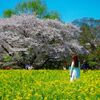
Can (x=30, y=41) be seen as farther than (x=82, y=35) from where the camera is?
No

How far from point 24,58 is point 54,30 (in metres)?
4.07

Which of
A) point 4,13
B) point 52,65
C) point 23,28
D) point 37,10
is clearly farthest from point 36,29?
point 4,13

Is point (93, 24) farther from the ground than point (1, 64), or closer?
farther from the ground

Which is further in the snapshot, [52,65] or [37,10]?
[37,10]

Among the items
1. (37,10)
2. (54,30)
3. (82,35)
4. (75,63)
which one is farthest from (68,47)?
(75,63)

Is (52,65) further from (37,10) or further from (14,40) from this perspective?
(37,10)

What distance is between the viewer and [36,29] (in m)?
46.0

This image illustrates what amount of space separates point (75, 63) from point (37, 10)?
38.1 metres

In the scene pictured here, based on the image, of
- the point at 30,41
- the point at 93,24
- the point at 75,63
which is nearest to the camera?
the point at 75,63

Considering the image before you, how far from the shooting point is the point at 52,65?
48750 mm

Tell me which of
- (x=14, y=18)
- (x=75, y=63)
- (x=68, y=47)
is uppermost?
(x=14, y=18)

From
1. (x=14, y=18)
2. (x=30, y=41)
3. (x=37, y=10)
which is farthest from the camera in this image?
(x=37, y=10)

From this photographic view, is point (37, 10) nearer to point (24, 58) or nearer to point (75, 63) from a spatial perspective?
point (24, 58)

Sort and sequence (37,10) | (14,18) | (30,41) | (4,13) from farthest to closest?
(4,13), (37,10), (14,18), (30,41)
